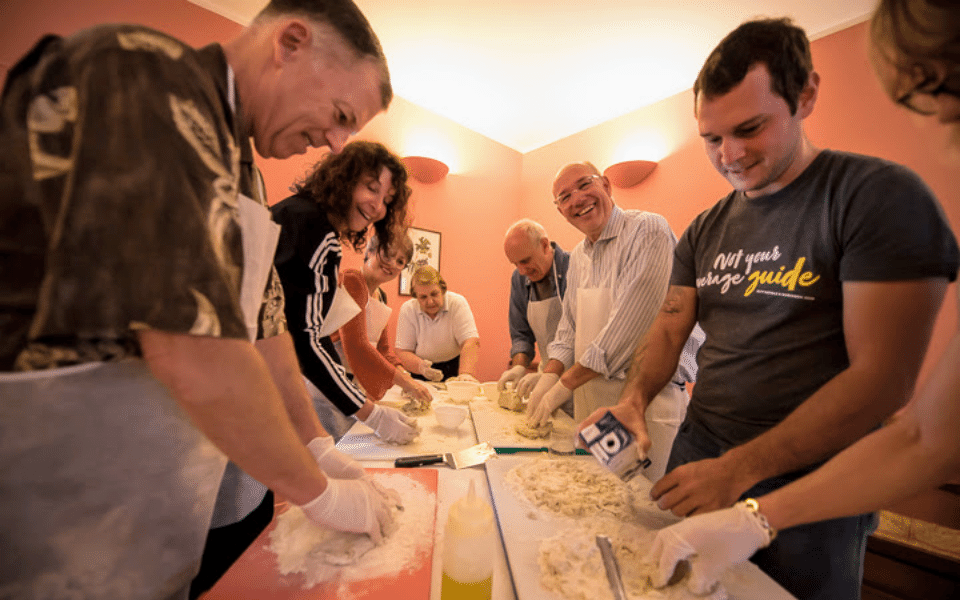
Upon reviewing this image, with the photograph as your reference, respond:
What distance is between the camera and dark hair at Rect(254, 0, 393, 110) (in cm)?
78

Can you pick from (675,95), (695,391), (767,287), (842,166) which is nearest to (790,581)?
(695,391)

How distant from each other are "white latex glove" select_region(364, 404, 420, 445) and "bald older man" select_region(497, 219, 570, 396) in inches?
42.3

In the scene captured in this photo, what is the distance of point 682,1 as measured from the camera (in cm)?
262

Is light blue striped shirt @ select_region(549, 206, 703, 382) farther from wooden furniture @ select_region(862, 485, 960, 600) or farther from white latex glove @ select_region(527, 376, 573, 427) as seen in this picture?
wooden furniture @ select_region(862, 485, 960, 600)

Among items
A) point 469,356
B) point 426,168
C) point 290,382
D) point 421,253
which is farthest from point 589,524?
point 426,168

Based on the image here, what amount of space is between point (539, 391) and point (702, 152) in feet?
9.77

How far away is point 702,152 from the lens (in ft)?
11.0

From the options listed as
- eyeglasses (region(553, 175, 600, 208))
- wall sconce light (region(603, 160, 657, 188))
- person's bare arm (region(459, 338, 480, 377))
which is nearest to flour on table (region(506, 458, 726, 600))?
eyeglasses (region(553, 175, 600, 208))

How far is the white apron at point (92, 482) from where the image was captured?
21.2 inches

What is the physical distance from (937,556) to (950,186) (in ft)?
6.75

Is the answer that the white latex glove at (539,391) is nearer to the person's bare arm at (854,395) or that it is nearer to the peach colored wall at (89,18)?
the person's bare arm at (854,395)

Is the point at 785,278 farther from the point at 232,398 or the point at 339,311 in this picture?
the point at 339,311

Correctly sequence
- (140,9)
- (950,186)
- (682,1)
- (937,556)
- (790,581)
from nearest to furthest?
(790,581) < (937,556) < (950,186) < (140,9) < (682,1)

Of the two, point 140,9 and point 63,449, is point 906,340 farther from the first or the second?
point 140,9
